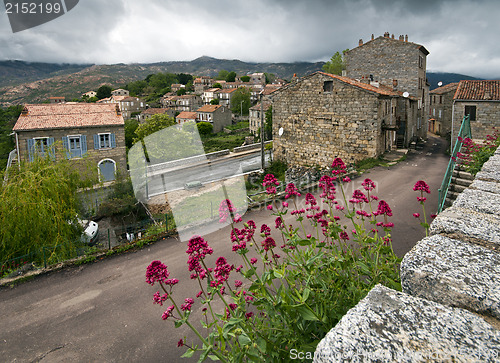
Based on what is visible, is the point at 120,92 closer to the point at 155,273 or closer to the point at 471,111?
the point at 471,111

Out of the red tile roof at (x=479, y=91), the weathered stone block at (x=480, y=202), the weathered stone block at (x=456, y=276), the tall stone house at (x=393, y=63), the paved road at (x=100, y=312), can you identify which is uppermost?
the tall stone house at (x=393, y=63)

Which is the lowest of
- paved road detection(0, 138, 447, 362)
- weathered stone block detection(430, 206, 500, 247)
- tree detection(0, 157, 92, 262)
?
paved road detection(0, 138, 447, 362)

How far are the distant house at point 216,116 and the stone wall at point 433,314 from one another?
74.5 m

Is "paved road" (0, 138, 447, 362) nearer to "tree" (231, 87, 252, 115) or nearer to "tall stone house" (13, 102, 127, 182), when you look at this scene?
"tall stone house" (13, 102, 127, 182)

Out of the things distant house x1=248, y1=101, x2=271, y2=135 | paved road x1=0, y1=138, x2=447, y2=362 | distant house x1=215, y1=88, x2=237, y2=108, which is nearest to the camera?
paved road x1=0, y1=138, x2=447, y2=362

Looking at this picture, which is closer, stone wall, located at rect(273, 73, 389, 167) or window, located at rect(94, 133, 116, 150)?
stone wall, located at rect(273, 73, 389, 167)

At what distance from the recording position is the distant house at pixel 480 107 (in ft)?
65.0

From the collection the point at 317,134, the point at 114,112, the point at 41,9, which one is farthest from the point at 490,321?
the point at 114,112

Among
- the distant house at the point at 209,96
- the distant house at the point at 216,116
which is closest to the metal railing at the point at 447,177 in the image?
the distant house at the point at 216,116

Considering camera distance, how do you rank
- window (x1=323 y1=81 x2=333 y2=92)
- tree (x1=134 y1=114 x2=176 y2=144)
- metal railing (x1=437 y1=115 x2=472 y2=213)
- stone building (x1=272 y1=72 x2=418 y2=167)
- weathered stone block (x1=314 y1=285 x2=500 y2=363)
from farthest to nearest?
tree (x1=134 y1=114 x2=176 y2=144), window (x1=323 y1=81 x2=333 y2=92), stone building (x1=272 y1=72 x2=418 y2=167), metal railing (x1=437 y1=115 x2=472 y2=213), weathered stone block (x1=314 y1=285 x2=500 y2=363)

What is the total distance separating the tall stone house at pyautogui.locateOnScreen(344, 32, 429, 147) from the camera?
86.2ft

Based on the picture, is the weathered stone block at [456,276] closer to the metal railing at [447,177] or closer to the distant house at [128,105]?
the metal railing at [447,177]

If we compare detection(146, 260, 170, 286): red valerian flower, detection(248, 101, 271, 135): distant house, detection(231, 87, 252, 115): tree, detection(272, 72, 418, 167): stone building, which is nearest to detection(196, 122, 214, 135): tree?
detection(248, 101, 271, 135): distant house

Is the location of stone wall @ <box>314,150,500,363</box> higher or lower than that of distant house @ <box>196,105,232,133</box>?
lower
